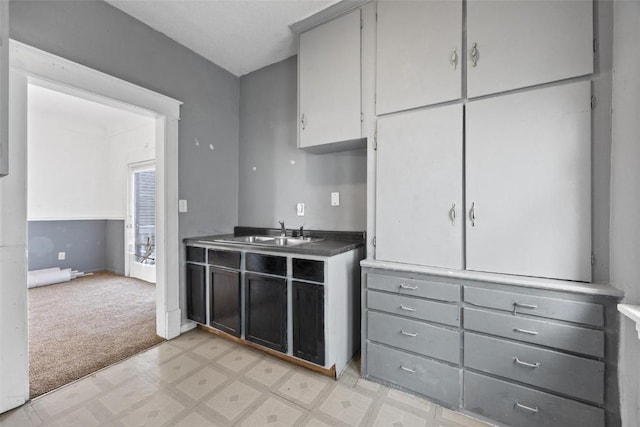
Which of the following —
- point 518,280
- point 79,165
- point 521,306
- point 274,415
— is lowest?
point 274,415

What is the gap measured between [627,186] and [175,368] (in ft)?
9.37

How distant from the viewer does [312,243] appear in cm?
226

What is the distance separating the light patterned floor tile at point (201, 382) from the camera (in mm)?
1706

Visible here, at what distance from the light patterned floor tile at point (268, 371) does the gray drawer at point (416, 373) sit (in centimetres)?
63

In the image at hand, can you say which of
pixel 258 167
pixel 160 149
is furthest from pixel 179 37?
pixel 258 167

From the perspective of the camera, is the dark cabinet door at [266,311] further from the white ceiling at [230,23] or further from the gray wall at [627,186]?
the white ceiling at [230,23]

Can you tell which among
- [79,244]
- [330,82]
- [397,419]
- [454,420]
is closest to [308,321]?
[397,419]

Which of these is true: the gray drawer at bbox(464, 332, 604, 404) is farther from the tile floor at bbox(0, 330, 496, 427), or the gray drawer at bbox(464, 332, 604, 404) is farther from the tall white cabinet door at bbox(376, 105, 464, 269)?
the tall white cabinet door at bbox(376, 105, 464, 269)

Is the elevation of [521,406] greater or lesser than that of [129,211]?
lesser

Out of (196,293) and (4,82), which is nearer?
(4,82)

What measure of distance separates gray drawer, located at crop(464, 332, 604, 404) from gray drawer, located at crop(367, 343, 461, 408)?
0.16m

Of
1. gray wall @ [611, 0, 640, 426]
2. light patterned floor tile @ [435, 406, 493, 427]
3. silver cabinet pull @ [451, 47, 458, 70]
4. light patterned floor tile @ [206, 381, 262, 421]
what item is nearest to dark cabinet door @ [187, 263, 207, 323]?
light patterned floor tile @ [206, 381, 262, 421]

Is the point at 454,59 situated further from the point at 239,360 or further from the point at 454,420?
the point at 239,360

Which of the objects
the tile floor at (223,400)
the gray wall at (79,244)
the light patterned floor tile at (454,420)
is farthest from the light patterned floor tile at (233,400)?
the gray wall at (79,244)
